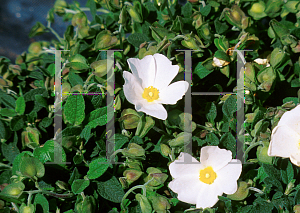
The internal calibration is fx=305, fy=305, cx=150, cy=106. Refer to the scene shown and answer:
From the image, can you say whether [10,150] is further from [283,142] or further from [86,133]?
[283,142]

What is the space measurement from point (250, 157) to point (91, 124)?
37 centimetres

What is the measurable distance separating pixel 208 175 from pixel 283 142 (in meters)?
0.16

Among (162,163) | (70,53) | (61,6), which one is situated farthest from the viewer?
(61,6)

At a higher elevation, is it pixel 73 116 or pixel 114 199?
pixel 73 116

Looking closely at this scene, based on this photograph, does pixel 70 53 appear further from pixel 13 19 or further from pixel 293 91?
pixel 13 19

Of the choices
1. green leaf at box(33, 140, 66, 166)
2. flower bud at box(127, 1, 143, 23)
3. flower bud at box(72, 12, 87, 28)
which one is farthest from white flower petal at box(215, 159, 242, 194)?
flower bud at box(72, 12, 87, 28)

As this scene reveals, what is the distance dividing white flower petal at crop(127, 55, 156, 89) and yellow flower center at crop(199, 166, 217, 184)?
22cm

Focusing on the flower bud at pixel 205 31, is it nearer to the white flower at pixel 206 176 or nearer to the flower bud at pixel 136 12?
the flower bud at pixel 136 12

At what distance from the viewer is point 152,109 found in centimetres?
58

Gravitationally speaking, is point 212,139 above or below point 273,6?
below

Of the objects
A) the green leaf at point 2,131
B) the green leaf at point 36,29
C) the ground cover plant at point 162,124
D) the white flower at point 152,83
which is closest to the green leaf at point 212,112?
the ground cover plant at point 162,124

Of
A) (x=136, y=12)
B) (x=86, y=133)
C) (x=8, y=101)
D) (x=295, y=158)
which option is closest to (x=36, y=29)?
(x=8, y=101)

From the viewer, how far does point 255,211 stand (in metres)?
0.57

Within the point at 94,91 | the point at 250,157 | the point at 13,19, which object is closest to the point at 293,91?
the point at 250,157
